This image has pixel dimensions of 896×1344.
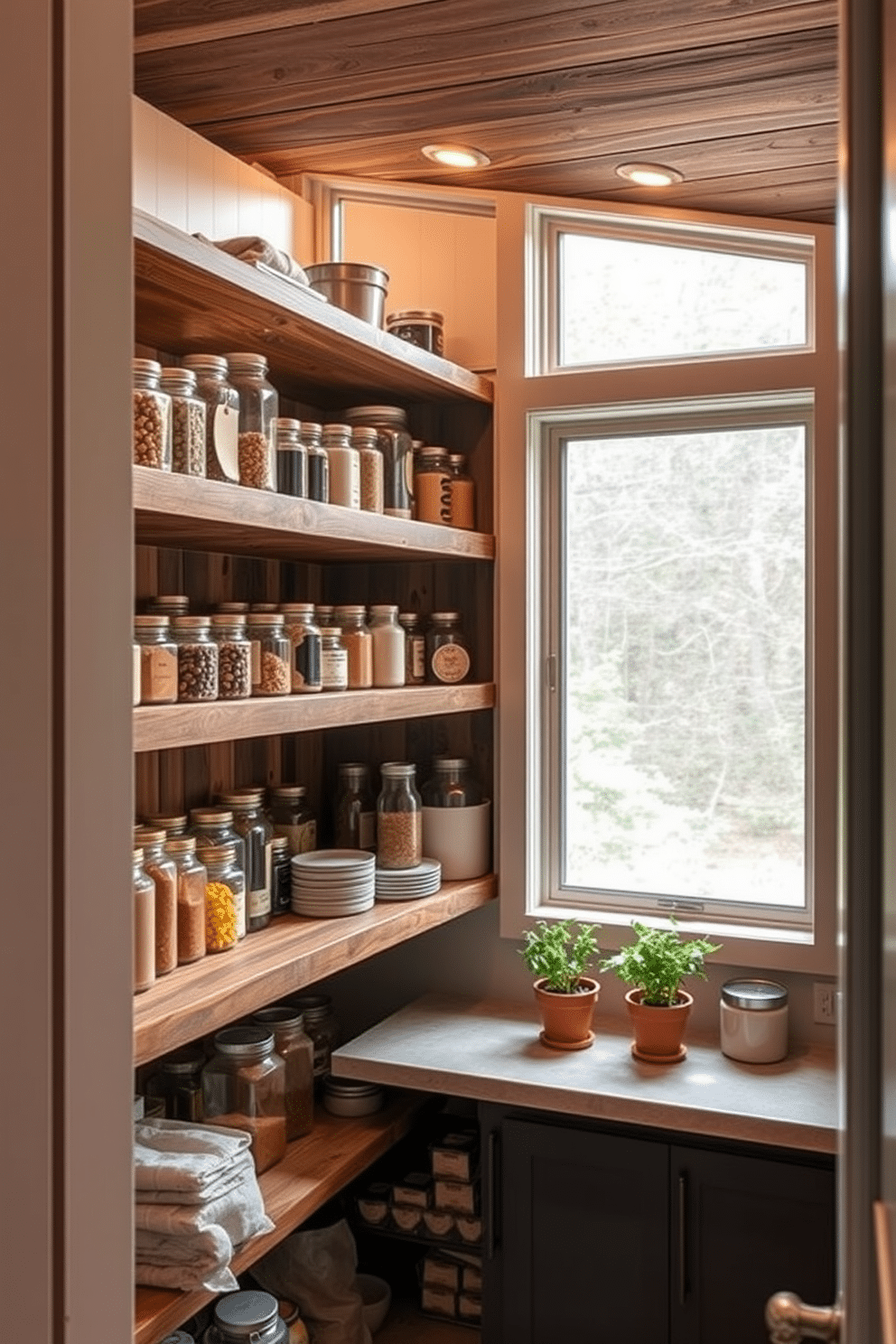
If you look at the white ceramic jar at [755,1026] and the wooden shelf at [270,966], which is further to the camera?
the white ceramic jar at [755,1026]

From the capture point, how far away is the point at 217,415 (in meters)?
1.94

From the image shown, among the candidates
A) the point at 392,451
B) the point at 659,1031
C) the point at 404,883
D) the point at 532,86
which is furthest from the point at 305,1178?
the point at 532,86

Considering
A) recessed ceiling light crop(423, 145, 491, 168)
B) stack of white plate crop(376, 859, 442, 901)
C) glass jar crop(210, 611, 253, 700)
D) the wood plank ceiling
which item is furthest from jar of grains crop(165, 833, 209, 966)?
recessed ceiling light crop(423, 145, 491, 168)

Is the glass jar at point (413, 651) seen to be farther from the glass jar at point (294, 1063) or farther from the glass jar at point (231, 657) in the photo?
the glass jar at point (294, 1063)

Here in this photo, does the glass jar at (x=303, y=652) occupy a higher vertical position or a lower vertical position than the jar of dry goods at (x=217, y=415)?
lower

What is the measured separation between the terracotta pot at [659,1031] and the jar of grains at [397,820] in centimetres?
56

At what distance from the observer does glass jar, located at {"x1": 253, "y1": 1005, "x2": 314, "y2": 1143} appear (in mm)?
2371

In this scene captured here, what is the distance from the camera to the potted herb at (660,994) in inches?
95.3

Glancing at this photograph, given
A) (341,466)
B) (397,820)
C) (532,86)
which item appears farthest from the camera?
(397,820)

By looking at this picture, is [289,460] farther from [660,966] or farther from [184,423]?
[660,966]

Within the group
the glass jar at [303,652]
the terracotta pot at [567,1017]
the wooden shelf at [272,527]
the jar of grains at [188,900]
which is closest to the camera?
the wooden shelf at [272,527]

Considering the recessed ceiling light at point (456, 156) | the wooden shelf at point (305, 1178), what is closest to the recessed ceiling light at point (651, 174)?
the recessed ceiling light at point (456, 156)

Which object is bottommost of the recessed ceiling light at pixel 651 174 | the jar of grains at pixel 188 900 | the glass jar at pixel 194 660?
the jar of grains at pixel 188 900

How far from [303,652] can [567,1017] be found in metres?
0.92
